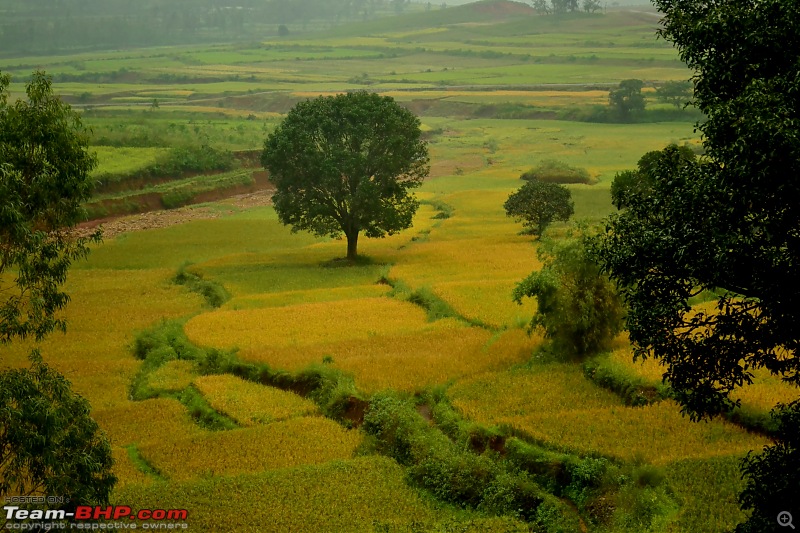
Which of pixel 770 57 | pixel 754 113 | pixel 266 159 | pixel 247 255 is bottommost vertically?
pixel 247 255

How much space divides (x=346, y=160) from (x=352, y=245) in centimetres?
414

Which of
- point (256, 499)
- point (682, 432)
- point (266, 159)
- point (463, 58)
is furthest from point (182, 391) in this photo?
point (463, 58)

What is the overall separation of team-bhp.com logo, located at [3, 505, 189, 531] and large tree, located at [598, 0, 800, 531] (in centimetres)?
825

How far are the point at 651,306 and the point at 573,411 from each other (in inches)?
248

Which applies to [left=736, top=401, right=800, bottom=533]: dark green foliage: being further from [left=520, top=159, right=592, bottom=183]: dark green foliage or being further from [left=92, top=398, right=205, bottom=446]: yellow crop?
[left=520, top=159, right=592, bottom=183]: dark green foliage

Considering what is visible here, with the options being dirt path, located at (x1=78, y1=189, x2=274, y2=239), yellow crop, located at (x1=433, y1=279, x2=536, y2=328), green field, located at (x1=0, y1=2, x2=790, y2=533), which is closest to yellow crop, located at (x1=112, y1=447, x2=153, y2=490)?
green field, located at (x1=0, y1=2, x2=790, y2=533)

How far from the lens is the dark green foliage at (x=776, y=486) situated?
37.2 ft

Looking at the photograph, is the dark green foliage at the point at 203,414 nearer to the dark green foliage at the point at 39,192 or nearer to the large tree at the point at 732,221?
the dark green foliage at the point at 39,192

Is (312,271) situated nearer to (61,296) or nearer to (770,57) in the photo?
(61,296)

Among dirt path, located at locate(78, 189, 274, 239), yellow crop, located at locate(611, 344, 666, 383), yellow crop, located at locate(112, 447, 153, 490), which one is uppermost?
yellow crop, located at locate(611, 344, 666, 383)

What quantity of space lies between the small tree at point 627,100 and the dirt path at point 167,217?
152 feet

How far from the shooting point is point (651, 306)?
498 inches

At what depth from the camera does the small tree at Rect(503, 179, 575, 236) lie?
4203 cm

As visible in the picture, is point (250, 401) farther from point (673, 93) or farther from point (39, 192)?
point (673, 93)
